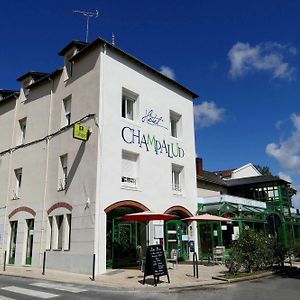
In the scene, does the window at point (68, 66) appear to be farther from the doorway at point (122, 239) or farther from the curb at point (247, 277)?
the curb at point (247, 277)

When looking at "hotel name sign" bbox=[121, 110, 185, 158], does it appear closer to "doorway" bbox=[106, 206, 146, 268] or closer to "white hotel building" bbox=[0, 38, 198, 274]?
"white hotel building" bbox=[0, 38, 198, 274]

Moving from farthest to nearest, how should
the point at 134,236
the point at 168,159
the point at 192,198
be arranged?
the point at 192,198, the point at 168,159, the point at 134,236

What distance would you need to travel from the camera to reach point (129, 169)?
18.0 metres

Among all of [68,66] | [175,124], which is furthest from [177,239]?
[68,66]

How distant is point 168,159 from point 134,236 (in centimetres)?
471

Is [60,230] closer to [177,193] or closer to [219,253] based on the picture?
[177,193]

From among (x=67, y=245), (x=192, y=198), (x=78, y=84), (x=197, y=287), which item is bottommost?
(x=197, y=287)

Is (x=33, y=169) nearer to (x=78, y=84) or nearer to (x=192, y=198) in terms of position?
(x=78, y=84)

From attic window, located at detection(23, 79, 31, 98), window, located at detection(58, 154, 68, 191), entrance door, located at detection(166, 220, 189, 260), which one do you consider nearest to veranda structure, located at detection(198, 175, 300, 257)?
entrance door, located at detection(166, 220, 189, 260)

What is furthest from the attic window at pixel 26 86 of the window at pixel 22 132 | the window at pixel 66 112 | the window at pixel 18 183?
the window at pixel 18 183

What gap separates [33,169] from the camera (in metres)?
Answer: 20.7

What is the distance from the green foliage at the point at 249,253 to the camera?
561 inches

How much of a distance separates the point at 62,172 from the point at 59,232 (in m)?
3.04

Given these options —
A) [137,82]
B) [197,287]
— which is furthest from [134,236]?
[137,82]
